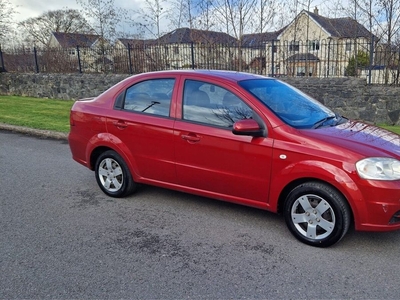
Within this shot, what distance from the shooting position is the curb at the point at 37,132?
329 inches

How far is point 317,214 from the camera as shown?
3.38m

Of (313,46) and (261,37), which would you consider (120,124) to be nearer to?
(313,46)

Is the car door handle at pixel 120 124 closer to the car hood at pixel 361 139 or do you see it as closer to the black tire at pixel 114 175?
the black tire at pixel 114 175

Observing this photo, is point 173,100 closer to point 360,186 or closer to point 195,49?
point 360,186

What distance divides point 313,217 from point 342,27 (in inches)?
399

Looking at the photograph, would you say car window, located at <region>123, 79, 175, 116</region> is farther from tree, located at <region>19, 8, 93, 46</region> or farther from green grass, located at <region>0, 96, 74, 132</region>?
tree, located at <region>19, 8, 93, 46</region>

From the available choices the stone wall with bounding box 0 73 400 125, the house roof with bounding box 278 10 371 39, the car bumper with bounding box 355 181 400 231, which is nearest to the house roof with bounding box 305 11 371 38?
the house roof with bounding box 278 10 371 39

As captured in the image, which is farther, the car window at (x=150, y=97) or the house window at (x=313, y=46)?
the house window at (x=313, y=46)

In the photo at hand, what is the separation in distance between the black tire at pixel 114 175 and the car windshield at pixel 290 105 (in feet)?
6.34

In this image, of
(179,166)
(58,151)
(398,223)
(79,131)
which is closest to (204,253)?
(179,166)

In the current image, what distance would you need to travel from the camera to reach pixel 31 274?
→ 298cm

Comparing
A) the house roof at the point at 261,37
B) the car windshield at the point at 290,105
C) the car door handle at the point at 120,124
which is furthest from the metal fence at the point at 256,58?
the car door handle at the point at 120,124

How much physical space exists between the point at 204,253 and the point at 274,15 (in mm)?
11398

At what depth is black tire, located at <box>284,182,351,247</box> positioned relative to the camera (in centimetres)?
326
